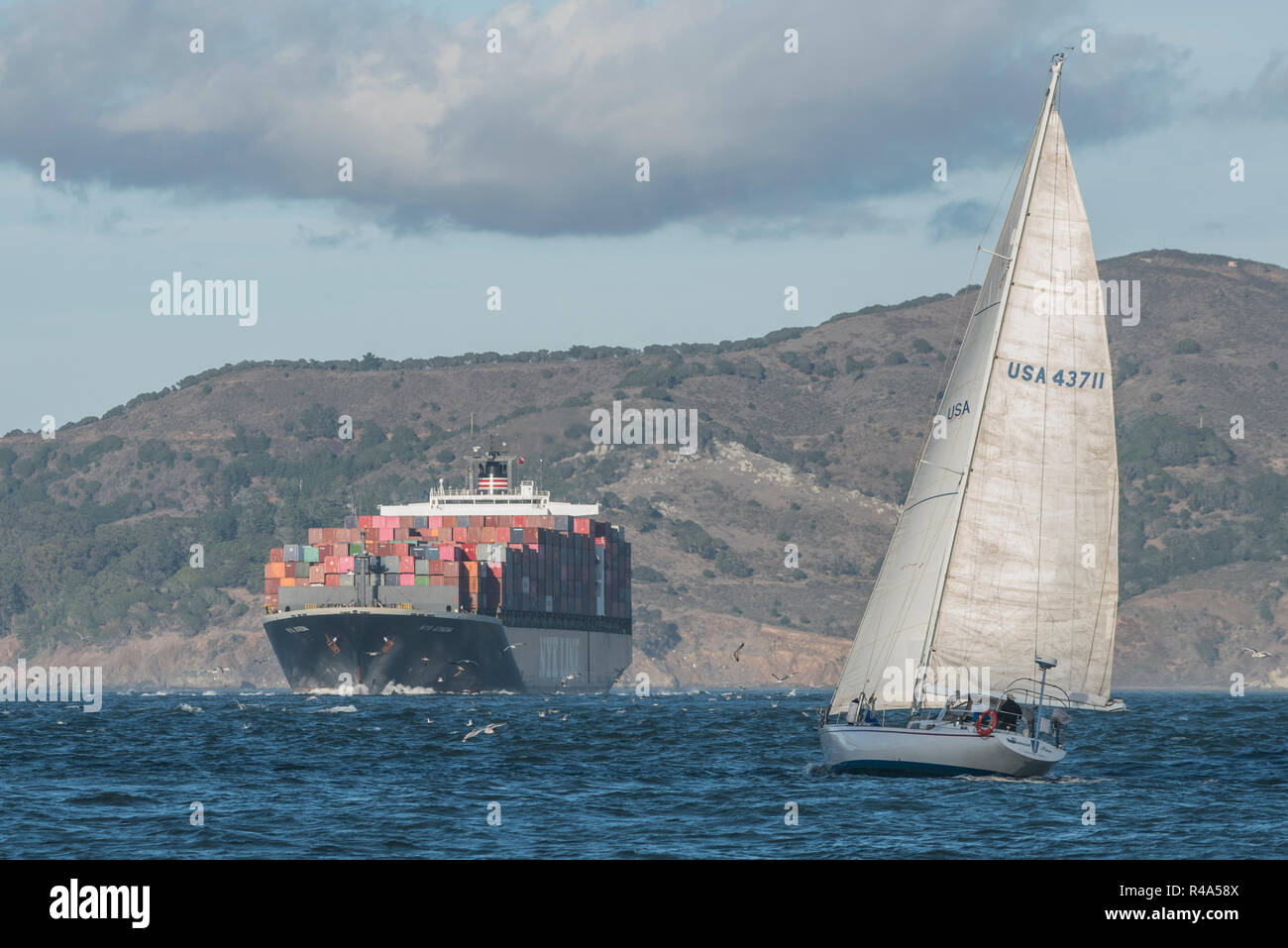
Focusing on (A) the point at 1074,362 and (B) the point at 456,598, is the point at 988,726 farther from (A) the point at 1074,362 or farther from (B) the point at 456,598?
(B) the point at 456,598

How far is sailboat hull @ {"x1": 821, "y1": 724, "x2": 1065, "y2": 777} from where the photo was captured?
123 feet

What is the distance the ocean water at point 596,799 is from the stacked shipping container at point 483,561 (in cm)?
6463

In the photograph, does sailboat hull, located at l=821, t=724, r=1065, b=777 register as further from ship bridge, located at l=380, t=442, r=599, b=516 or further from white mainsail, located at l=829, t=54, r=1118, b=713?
ship bridge, located at l=380, t=442, r=599, b=516

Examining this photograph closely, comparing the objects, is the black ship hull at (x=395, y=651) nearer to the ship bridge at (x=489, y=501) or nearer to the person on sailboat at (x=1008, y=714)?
the ship bridge at (x=489, y=501)

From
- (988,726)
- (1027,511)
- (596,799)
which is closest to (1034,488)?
(1027,511)

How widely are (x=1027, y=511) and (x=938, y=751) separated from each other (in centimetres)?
519

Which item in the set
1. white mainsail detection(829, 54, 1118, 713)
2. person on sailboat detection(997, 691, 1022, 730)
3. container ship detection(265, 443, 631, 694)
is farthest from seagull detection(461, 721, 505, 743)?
container ship detection(265, 443, 631, 694)

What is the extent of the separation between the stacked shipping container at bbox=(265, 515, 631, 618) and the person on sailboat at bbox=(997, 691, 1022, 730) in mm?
92886

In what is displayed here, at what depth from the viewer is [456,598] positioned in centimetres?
12875

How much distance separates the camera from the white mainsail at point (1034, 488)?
3688 centimetres

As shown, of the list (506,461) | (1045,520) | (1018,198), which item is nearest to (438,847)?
(1045,520)

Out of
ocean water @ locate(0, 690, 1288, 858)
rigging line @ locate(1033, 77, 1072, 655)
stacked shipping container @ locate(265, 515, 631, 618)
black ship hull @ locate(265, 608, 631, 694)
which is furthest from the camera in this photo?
stacked shipping container @ locate(265, 515, 631, 618)

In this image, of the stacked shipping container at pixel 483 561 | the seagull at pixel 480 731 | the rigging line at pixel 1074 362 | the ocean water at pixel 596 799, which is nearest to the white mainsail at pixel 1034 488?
the rigging line at pixel 1074 362

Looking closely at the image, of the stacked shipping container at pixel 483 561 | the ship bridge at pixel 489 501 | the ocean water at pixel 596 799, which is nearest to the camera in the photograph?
the ocean water at pixel 596 799
